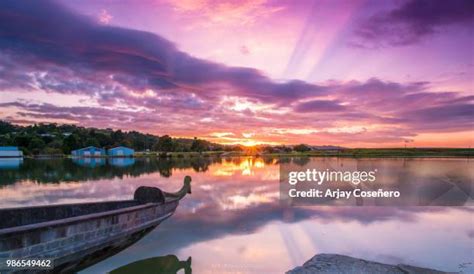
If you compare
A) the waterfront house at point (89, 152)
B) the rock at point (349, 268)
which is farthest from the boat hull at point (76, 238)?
the waterfront house at point (89, 152)

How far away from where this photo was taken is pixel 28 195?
23969 millimetres

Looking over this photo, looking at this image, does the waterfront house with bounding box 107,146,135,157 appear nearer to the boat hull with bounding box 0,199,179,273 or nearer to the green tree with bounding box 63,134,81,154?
the green tree with bounding box 63,134,81,154

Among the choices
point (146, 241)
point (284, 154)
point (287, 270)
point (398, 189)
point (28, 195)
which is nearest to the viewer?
point (287, 270)

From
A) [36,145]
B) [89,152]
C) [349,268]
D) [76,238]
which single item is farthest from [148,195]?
[36,145]

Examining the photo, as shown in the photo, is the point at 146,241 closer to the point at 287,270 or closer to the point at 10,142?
the point at 287,270

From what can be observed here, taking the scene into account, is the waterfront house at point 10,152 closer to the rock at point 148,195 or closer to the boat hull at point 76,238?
the rock at point 148,195

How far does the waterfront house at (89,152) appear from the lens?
10812 cm

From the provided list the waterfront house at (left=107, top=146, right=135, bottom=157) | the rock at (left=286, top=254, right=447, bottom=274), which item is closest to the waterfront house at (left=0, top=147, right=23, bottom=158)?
the waterfront house at (left=107, top=146, right=135, bottom=157)

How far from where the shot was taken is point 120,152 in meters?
114

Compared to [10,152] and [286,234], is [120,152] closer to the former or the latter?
[10,152]

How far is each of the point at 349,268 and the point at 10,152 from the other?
368ft

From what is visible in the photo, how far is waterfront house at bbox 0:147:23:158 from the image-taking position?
317 feet

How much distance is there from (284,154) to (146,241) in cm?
12440

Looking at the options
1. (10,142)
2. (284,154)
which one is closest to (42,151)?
(10,142)
